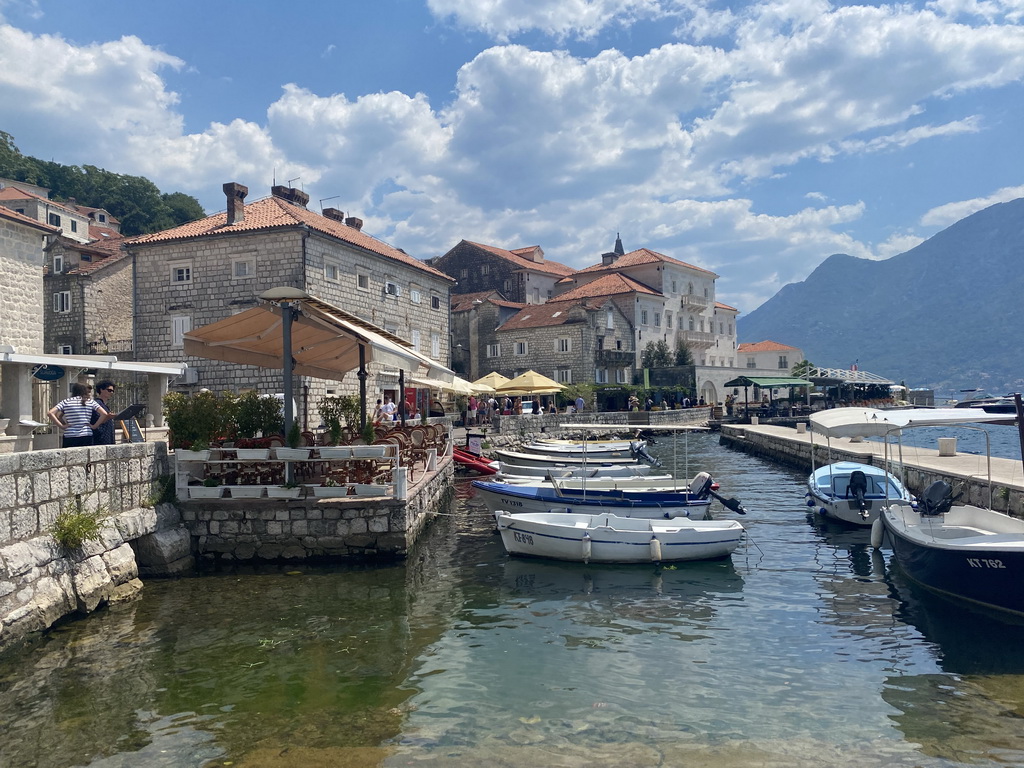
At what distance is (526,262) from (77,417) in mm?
59233

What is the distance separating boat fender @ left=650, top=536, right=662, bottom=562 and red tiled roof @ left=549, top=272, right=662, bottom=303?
4721 centimetres

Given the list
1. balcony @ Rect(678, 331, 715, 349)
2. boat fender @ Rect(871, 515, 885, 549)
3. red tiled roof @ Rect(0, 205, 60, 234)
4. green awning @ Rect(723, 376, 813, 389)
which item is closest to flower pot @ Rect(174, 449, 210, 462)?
boat fender @ Rect(871, 515, 885, 549)

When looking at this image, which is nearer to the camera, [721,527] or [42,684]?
[42,684]

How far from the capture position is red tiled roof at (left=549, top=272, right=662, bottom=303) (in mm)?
60969

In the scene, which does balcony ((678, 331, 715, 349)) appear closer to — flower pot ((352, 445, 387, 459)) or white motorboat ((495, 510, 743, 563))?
white motorboat ((495, 510, 743, 563))

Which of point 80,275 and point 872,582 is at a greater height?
point 80,275

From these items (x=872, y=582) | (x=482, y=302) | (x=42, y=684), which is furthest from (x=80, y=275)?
(x=872, y=582)

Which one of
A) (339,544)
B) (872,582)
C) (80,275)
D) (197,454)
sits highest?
(80,275)

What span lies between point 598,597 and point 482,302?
49550mm

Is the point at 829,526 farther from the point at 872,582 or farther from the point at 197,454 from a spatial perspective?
the point at 197,454

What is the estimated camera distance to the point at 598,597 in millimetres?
11453

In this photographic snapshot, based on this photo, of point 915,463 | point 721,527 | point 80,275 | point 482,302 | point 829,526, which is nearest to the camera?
point 721,527

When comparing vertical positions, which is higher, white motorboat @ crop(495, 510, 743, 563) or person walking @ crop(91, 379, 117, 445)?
person walking @ crop(91, 379, 117, 445)

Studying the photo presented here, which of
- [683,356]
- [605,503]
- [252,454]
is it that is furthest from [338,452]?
[683,356]
